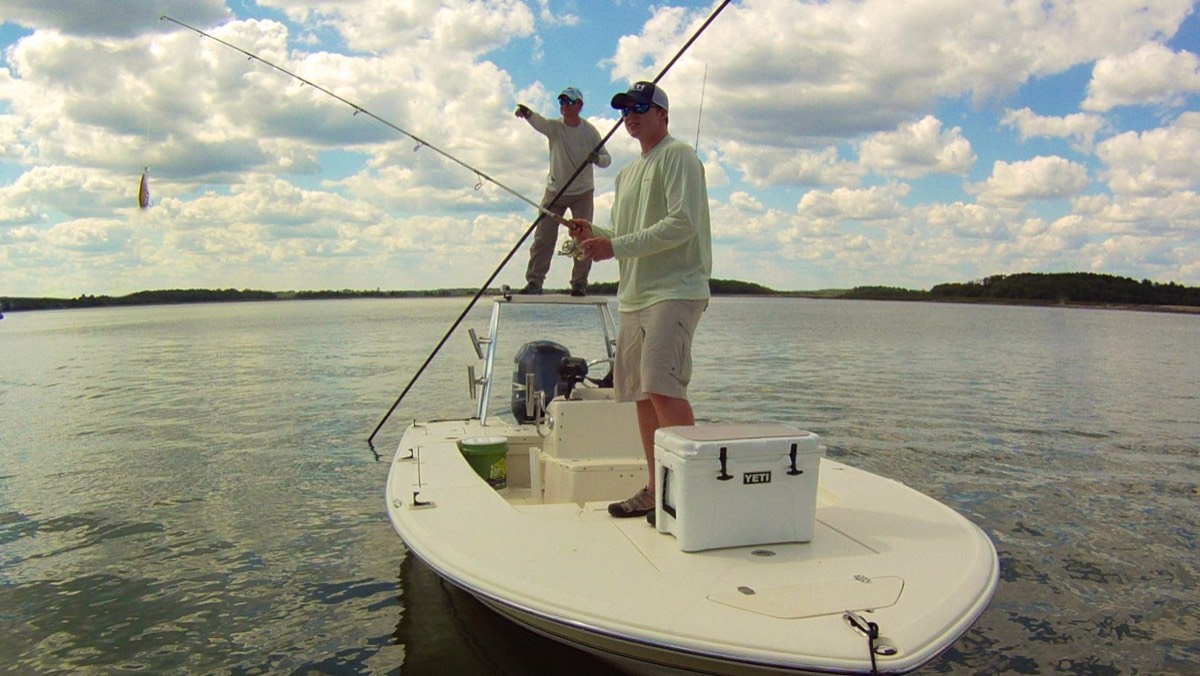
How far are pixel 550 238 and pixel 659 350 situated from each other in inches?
139

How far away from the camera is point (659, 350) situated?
3350mm

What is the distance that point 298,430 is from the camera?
10.9m

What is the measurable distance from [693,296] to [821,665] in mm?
1667

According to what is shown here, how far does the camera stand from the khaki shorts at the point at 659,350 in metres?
3.34

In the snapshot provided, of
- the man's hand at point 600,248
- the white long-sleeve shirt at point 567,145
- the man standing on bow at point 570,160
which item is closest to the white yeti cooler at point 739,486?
the man's hand at point 600,248

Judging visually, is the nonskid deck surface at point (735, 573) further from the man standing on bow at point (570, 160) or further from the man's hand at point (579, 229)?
the man standing on bow at point (570, 160)

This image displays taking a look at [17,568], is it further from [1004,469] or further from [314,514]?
[1004,469]

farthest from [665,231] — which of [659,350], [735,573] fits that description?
[735,573]

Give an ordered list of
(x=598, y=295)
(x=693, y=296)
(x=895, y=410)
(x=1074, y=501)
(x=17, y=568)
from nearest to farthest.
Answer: (x=693, y=296), (x=17, y=568), (x=598, y=295), (x=1074, y=501), (x=895, y=410)

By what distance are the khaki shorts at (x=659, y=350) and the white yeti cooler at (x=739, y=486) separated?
13.9 inches

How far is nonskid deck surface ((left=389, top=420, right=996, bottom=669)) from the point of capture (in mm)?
2316

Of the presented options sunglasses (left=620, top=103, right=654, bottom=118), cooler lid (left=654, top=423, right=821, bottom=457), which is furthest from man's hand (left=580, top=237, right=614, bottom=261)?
cooler lid (left=654, top=423, right=821, bottom=457)

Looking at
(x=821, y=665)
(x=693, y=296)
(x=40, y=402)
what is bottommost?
(x=40, y=402)

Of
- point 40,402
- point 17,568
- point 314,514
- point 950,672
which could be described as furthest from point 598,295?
point 40,402
